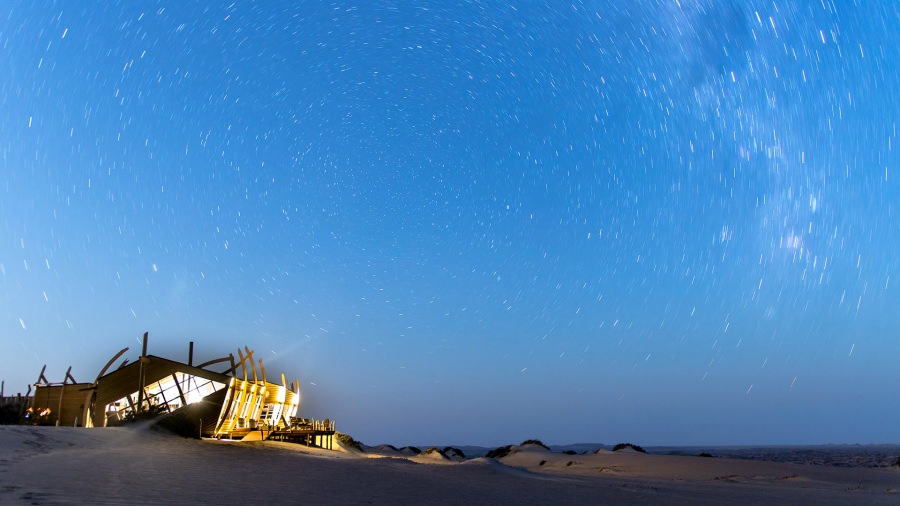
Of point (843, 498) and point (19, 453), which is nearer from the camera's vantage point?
point (19, 453)

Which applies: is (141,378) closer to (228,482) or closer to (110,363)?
(110,363)

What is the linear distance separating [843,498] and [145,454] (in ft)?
77.5

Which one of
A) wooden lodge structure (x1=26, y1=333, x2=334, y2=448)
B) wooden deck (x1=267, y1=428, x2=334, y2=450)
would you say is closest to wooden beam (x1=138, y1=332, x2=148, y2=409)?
wooden lodge structure (x1=26, y1=333, x2=334, y2=448)

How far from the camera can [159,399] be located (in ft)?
106

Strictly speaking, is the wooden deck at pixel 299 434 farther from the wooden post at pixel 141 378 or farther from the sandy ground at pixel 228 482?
the wooden post at pixel 141 378

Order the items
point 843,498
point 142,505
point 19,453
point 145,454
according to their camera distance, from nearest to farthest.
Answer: point 142,505, point 19,453, point 145,454, point 843,498

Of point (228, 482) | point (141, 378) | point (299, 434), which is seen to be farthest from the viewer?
point (299, 434)

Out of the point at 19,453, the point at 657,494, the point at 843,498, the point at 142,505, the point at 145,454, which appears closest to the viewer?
the point at 142,505

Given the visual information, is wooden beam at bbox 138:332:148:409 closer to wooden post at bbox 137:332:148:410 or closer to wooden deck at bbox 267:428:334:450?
wooden post at bbox 137:332:148:410

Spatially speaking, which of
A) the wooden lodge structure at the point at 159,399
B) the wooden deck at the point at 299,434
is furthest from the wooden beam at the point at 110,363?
the wooden deck at the point at 299,434

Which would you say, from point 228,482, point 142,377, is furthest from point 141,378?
point 228,482

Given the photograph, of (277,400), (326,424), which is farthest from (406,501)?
(326,424)

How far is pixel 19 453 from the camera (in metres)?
15.5

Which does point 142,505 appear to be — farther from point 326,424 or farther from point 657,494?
point 326,424
